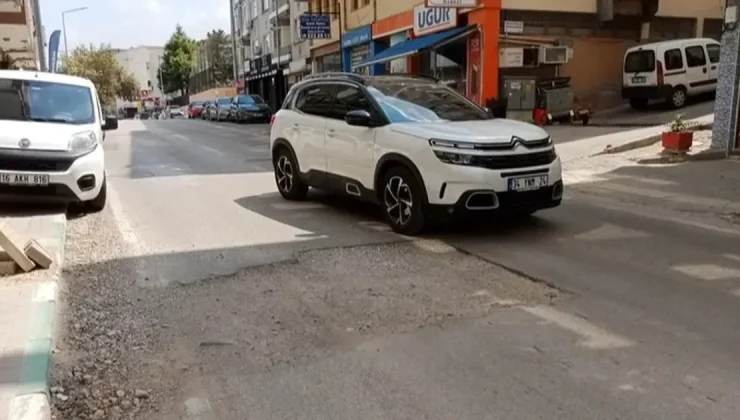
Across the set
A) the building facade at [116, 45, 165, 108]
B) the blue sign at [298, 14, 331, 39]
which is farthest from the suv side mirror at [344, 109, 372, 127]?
the building facade at [116, 45, 165, 108]

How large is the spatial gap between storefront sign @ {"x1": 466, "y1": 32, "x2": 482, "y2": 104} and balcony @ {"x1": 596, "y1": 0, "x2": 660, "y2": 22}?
4.53 meters

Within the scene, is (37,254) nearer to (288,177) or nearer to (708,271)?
(288,177)

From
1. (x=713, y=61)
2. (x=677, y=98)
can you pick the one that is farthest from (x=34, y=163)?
(x=713, y=61)

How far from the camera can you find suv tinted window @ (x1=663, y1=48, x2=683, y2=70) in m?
20.7

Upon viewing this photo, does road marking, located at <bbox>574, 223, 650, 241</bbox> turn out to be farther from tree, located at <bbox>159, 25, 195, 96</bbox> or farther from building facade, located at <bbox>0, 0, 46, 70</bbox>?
tree, located at <bbox>159, 25, 195, 96</bbox>

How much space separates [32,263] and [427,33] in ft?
69.1

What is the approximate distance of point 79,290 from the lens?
18.9ft

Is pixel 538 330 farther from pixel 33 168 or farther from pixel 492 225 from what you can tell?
pixel 33 168

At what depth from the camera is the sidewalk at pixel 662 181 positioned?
9.17 meters

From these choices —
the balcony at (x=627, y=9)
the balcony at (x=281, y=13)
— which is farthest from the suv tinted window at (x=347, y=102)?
the balcony at (x=281, y=13)

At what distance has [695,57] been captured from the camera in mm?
20906

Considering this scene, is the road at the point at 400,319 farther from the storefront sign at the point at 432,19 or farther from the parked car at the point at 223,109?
the parked car at the point at 223,109

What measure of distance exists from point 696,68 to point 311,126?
16262 mm

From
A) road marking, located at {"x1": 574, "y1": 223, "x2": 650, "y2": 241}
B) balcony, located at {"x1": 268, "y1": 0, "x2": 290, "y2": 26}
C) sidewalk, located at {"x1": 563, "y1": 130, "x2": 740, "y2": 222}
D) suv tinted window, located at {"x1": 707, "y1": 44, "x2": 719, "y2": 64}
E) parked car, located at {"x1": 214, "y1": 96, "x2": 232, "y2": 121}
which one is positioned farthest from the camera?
balcony, located at {"x1": 268, "y1": 0, "x2": 290, "y2": 26}
